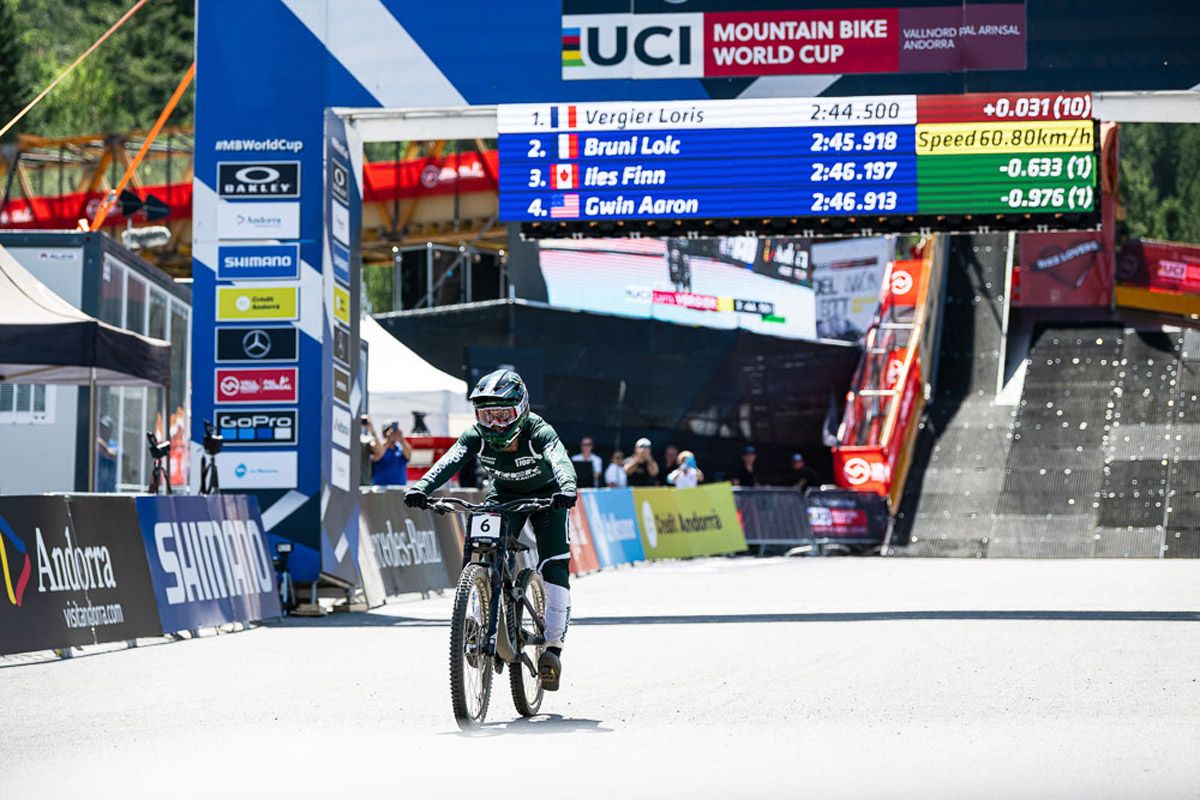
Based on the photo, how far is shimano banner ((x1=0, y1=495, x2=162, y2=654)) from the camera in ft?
41.7

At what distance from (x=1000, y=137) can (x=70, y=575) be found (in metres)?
9.25

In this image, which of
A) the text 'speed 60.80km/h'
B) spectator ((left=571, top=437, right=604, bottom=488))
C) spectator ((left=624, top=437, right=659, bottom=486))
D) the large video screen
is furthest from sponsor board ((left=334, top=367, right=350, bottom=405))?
the large video screen

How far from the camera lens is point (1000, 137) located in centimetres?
1789

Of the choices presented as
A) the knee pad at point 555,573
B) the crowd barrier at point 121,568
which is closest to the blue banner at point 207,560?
the crowd barrier at point 121,568

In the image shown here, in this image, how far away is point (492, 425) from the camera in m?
9.37

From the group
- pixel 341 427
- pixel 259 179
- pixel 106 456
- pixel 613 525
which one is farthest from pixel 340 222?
pixel 613 525

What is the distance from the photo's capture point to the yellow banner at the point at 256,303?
1836 cm

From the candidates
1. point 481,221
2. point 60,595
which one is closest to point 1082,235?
point 481,221

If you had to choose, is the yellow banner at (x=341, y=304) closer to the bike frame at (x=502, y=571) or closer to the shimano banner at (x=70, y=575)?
the shimano banner at (x=70, y=575)

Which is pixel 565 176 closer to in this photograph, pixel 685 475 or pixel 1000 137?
pixel 1000 137

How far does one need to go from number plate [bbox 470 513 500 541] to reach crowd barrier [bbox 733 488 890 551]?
24.8 meters

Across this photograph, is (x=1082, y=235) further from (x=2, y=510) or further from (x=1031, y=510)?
(x=2, y=510)

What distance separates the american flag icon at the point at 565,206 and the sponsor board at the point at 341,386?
2.59m

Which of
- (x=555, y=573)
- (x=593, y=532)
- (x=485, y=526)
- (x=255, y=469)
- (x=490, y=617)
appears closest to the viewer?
(x=490, y=617)
